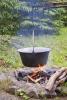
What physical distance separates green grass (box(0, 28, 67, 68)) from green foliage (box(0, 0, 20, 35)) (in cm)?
63

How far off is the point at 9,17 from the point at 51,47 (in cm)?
245

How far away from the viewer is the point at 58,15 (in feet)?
43.1

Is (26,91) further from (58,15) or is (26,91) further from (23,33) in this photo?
(58,15)

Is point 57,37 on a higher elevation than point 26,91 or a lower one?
→ lower

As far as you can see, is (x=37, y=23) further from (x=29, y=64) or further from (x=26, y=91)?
(x=26, y=91)

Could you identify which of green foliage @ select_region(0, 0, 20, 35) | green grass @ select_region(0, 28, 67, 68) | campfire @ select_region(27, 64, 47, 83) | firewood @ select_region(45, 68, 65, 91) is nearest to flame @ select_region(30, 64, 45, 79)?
campfire @ select_region(27, 64, 47, 83)

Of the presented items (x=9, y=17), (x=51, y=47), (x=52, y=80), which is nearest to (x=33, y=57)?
(x=52, y=80)

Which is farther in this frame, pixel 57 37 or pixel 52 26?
pixel 52 26

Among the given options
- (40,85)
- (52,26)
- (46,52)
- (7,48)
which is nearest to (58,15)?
(52,26)

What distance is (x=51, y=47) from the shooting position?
373 inches

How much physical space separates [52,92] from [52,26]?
24.4 feet

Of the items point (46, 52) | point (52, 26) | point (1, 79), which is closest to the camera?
point (1, 79)

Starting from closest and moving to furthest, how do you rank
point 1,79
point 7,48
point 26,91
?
point 26,91, point 1,79, point 7,48

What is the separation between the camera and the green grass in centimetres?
753
